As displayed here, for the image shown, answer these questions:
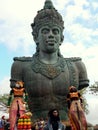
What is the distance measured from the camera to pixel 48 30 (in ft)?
31.9

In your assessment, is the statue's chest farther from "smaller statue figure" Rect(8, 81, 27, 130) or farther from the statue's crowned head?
the statue's crowned head

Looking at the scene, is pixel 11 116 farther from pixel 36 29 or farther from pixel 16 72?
pixel 36 29

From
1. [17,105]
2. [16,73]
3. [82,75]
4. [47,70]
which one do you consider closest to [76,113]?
[17,105]

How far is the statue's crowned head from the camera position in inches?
388

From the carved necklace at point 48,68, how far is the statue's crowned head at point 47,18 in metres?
0.93

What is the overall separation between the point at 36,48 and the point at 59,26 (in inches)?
38.7

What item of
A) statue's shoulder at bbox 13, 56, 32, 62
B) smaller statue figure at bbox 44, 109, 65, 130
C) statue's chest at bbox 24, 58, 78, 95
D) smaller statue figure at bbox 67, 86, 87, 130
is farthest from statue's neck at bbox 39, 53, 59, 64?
smaller statue figure at bbox 44, 109, 65, 130

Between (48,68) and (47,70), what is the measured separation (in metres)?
0.07

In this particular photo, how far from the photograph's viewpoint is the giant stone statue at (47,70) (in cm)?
952

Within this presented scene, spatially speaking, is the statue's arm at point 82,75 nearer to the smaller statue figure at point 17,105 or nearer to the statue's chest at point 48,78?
the statue's chest at point 48,78

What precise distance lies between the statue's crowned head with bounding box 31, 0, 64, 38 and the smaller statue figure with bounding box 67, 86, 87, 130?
2338 millimetres

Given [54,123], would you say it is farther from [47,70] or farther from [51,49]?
[51,49]

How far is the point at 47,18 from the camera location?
987cm

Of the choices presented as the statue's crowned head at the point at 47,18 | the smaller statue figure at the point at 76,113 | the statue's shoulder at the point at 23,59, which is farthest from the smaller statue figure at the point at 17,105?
the statue's crowned head at the point at 47,18
